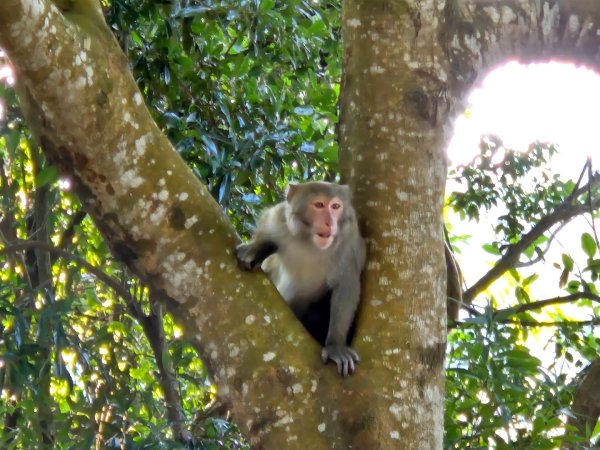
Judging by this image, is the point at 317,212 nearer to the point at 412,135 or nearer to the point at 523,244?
the point at 412,135

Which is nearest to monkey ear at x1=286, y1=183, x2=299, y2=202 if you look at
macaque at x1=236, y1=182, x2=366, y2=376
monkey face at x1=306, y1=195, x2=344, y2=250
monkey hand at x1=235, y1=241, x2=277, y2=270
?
macaque at x1=236, y1=182, x2=366, y2=376

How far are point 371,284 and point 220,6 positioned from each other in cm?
176

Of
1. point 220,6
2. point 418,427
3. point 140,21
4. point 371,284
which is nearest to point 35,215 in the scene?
point 140,21

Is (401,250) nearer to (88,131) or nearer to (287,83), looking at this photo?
(88,131)

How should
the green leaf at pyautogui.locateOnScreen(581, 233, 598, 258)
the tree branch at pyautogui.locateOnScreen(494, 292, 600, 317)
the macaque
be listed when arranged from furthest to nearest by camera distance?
the green leaf at pyautogui.locateOnScreen(581, 233, 598, 258)
the tree branch at pyautogui.locateOnScreen(494, 292, 600, 317)
the macaque

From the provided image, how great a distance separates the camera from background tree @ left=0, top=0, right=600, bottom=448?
2520 millimetres

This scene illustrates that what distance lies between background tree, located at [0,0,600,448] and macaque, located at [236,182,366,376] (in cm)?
26

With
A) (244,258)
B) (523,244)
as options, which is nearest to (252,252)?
(244,258)

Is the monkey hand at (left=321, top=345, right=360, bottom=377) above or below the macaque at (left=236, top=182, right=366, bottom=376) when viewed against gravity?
below

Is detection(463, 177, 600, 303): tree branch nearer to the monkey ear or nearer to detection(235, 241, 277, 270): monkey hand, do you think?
the monkey ear

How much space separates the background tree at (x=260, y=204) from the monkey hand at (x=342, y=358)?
0.11ft

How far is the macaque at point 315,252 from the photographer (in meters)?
3.14

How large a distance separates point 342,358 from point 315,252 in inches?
50.9

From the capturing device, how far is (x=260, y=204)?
4.28 metres
